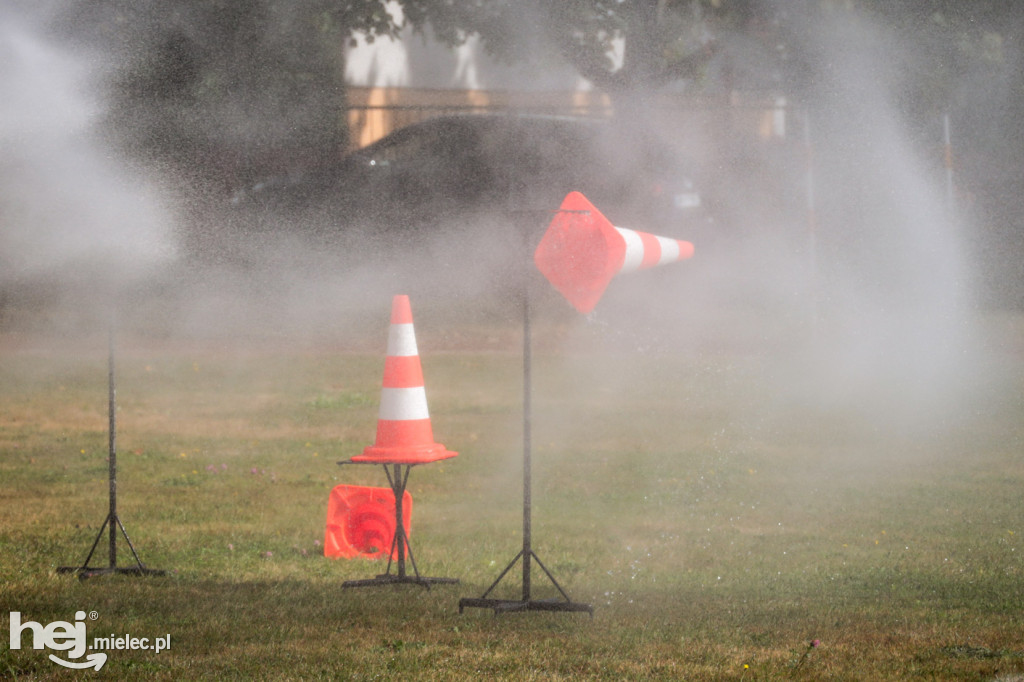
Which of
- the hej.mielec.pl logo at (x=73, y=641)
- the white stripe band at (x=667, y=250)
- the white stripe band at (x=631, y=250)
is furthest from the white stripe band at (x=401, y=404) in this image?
the white stripe band at (x=667, y=250)

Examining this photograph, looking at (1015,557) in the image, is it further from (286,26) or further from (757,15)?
(286,26)

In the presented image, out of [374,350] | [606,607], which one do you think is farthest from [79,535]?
[374,350]

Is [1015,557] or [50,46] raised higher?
[50,46]

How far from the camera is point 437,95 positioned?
21.1 m

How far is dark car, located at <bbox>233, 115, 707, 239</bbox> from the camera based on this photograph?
1297 cm

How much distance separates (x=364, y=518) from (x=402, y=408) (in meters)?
0.71

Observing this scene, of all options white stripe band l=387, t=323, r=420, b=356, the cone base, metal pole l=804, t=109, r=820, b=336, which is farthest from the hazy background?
the cone base

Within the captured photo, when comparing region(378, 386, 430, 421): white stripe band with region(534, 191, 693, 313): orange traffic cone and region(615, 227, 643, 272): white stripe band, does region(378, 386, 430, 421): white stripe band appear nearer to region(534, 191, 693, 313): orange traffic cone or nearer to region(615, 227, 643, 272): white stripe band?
region(534, 191, 693, 313): orange traffic cone

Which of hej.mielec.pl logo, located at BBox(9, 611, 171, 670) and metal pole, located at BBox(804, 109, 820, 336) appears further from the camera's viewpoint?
metal pole, located at BBox(804, 109, 820, 336)

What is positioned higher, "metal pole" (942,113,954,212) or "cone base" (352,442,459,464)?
"metal pole" (942,113,954,212)

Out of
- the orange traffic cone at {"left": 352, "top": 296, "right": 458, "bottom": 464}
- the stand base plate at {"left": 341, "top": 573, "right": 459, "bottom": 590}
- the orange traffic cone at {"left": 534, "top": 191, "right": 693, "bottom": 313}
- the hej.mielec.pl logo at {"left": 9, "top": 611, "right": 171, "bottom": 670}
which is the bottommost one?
the hej.mielec.pl logo at {"left": 9, "top": 611, "right": 171, "bottom": 670}

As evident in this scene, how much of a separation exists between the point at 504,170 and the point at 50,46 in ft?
23.5

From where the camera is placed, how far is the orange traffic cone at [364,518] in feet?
18.7

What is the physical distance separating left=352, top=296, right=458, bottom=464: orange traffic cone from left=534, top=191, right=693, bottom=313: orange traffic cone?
2.54 ft
